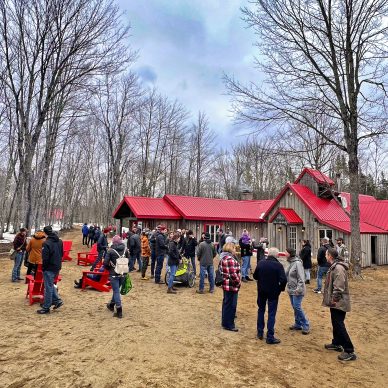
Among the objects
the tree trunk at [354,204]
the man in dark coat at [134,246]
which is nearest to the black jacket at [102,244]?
the man in dark coat at [134,246]

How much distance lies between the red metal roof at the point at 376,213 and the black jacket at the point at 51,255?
19.3 meters

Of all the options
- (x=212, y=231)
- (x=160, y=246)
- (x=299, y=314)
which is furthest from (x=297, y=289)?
(x=212, y=231)

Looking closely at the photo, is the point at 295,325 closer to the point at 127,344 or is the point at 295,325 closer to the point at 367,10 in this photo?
the point at 127,344

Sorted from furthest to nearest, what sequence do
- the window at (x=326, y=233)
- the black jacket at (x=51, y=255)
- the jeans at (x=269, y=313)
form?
the window at (x=326, y=233) < the black jacket at (x=51, y=255) < the jeans at (x=269, y=313)

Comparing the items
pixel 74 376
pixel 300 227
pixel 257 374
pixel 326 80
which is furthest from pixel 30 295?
pixel 300 227

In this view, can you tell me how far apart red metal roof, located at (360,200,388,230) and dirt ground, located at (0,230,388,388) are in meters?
13.6

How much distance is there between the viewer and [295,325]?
6.94m

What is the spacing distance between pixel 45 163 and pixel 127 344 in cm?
1973

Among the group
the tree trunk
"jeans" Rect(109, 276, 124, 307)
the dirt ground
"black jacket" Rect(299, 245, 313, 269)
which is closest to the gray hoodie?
the dirt ground

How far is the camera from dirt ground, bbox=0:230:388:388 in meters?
4.42

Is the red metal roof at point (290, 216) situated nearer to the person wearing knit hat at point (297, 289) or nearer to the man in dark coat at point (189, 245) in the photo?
the man in dark coat at point (189, 245)

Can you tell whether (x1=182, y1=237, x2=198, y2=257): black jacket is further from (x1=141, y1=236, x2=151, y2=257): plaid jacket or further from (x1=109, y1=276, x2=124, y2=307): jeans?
(x1=109, y1=276, x2=124, y2=307): jeans

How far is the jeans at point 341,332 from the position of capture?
5.45 m

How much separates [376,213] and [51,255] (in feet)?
68.6
